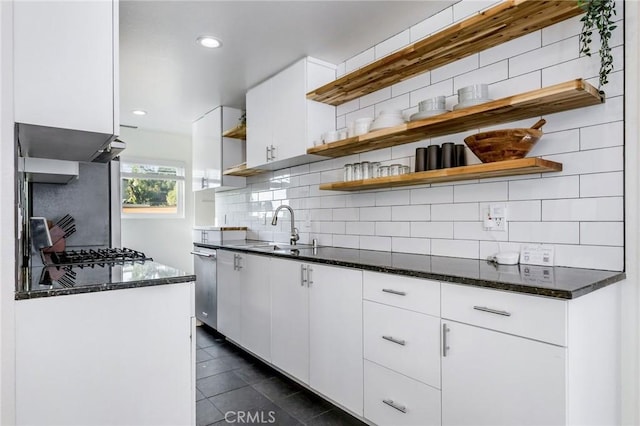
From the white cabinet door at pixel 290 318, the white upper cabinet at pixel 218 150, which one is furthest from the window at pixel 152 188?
the white cabinet door at pixel 290 318

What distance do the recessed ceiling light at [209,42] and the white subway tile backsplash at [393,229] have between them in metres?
1.73

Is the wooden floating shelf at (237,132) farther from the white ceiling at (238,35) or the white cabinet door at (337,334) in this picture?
the white cabinet door at (337,334)

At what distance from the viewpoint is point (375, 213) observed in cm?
266

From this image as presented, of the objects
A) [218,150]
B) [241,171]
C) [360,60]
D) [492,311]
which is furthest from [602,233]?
[218,150]

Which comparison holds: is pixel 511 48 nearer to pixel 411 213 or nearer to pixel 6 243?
pixel 411 213

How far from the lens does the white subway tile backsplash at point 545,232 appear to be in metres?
1.70

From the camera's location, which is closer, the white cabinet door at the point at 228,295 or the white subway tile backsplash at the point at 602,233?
the white subway tile backsplash at the point at 602,233

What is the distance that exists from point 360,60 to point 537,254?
1846mm

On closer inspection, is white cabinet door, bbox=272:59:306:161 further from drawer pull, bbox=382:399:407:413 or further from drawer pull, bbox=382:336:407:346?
drawer pull, bbox=382:399:407:413

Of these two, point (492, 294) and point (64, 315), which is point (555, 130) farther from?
point (64, 315)

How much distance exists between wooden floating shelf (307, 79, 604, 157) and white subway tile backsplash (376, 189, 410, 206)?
32 cm

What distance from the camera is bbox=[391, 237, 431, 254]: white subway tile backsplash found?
2319mm

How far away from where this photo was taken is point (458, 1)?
2.15 m

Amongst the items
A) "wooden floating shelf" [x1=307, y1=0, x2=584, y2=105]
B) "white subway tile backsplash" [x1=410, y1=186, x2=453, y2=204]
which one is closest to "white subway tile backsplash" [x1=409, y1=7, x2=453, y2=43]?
"wooden floating shelf" [x1=307, y1=0, x2=584, y2=105]
